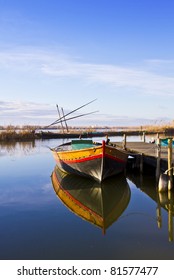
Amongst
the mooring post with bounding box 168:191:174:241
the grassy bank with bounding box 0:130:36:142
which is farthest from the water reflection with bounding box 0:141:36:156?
the mooring post with bounding box 168:191:174:241

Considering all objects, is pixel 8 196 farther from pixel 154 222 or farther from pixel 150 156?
pixel 150 156

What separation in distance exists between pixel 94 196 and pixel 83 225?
4.66m

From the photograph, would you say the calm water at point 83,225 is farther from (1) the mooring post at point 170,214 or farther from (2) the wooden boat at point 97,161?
(2) the wooden boat at point 97,161

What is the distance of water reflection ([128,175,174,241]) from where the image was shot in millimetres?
12172

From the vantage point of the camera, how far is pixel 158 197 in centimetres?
1592

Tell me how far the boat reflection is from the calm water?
48 mm

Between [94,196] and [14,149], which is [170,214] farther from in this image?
[14,149]

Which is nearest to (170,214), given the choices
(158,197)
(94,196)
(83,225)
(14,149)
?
(158,197)

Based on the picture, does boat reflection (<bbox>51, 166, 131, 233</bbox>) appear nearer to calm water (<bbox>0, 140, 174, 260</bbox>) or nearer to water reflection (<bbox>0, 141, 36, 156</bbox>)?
calm water (<bbox>0, 140, 174, 260</bbox>)

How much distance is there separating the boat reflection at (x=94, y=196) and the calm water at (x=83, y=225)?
0.05m

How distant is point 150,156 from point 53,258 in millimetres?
13220
